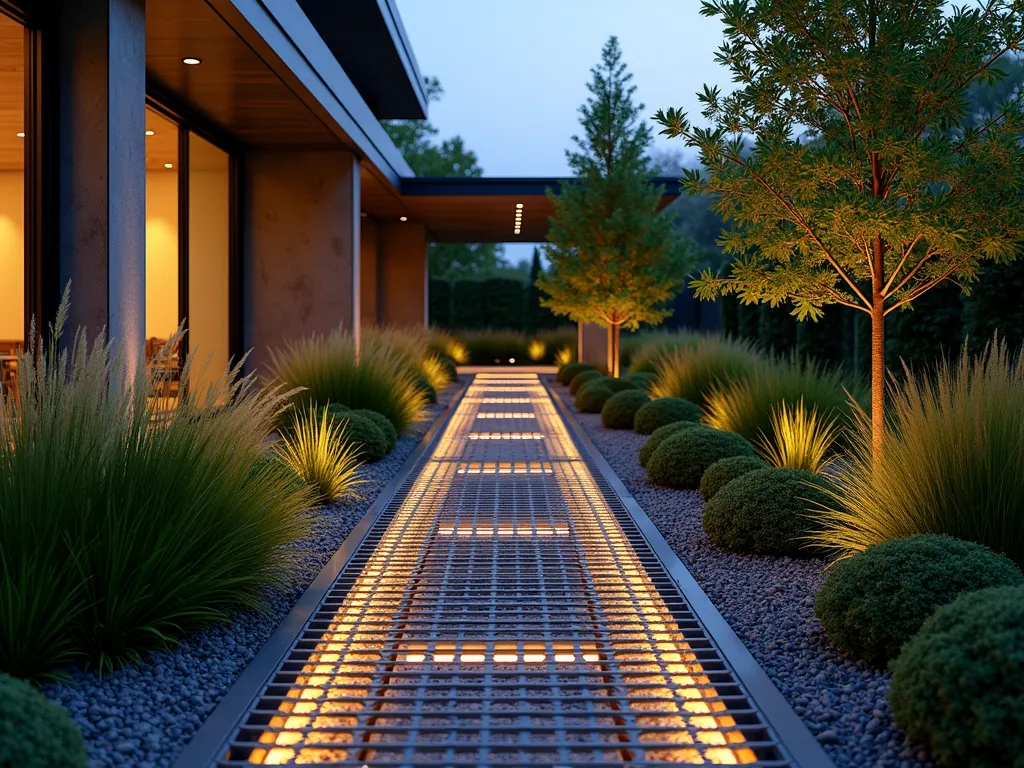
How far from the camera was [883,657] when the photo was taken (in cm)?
336

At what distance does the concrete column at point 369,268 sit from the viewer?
22156 mm

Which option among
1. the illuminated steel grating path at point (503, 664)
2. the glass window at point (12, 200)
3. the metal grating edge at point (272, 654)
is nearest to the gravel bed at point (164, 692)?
the metal grating edge at point (272, 654)

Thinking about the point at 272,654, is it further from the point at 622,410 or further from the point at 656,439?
the point at 622,410

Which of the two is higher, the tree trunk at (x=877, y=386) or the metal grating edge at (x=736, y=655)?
the tree trunk at (x=877, y=386)

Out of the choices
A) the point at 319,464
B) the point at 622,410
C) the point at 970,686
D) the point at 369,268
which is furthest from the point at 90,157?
the point at 369,268

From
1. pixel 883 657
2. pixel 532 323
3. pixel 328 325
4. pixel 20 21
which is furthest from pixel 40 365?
pixel 532 323

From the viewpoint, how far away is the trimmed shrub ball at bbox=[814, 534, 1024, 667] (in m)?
3.29

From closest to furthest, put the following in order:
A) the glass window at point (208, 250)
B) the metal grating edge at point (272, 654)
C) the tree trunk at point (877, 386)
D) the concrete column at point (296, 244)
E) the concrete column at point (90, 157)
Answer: the metal grating edge at point (272, 654)
the tree trunk at point (877, 386)
the concrete column at point (90, 157)
the glass window at point (208, 250)
the concrete column at point (296, 244)

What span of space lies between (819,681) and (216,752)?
6.30 ft

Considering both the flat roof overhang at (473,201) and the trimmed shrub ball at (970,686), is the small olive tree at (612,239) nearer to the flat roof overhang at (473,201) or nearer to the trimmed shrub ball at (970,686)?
the flat roof overhang at (473,201)

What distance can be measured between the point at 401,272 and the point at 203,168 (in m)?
11.6

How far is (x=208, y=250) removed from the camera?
1188 cm

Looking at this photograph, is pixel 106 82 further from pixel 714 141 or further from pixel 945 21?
pixel 945 21

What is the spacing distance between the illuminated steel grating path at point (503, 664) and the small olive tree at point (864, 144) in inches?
66.2
